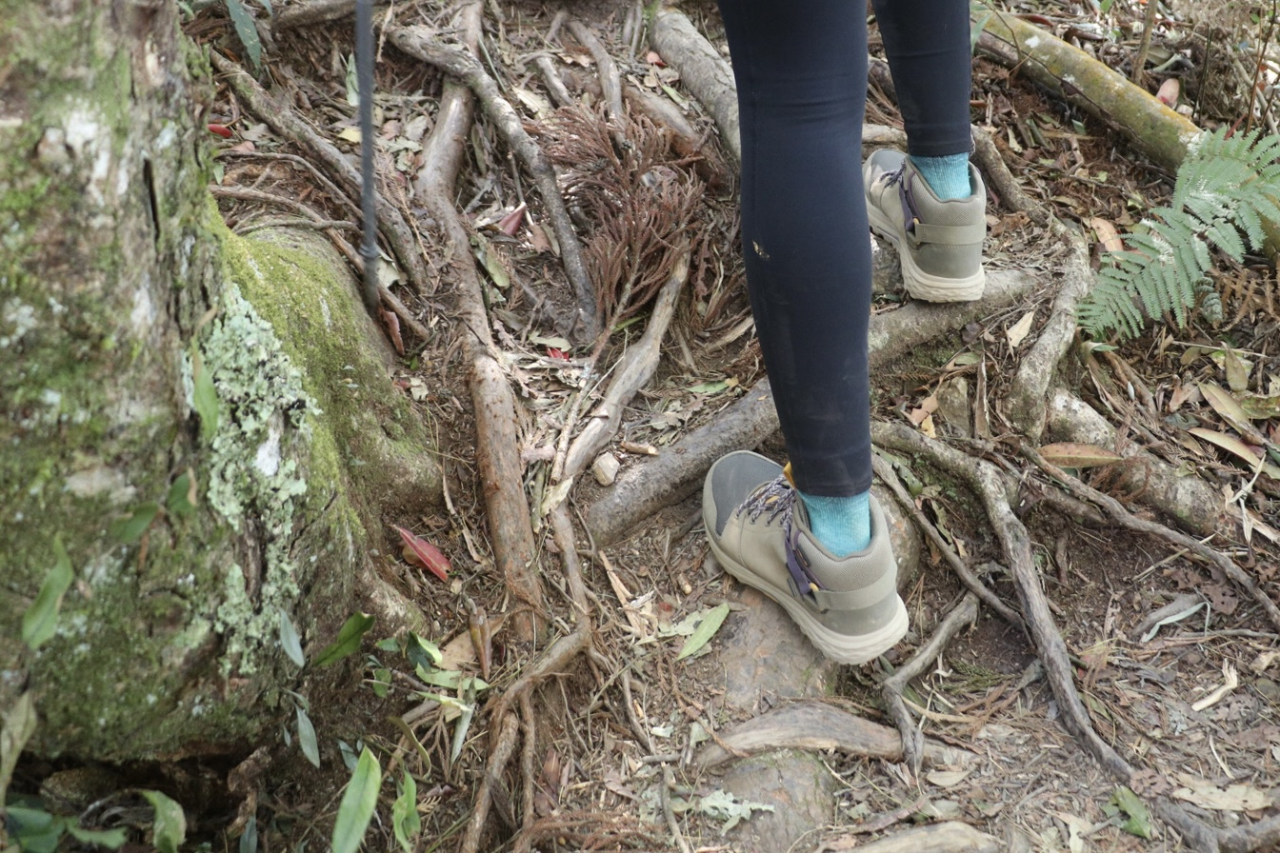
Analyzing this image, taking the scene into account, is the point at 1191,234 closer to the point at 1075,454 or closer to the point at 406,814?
the point at 1075,454

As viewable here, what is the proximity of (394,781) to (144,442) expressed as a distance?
0.89 m

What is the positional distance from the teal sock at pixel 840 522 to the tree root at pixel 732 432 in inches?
21.2

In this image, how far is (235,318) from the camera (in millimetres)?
1518

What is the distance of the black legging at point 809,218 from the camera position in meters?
1.59

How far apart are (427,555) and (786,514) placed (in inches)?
34.2

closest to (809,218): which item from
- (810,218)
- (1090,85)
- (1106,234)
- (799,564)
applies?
(810,218)

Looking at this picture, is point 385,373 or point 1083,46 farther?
point 1083,46

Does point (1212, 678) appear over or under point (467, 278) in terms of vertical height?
under

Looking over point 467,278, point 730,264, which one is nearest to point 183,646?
point 467,278

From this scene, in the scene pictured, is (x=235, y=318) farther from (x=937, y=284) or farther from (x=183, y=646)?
(x=937, y=284)

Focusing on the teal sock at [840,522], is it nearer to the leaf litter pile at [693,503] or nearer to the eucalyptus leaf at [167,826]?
the leaf litter pile at [693,503]

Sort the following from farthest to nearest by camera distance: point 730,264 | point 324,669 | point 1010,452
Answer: point 730,264 < point 1010,452 < point 324,669

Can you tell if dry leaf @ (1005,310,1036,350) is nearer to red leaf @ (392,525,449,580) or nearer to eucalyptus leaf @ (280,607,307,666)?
red leaf @ (392,525,449,580)

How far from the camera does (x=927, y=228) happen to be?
2.74 metres
